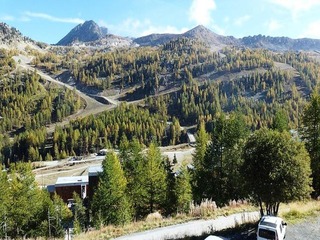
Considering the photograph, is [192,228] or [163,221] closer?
[192,228]

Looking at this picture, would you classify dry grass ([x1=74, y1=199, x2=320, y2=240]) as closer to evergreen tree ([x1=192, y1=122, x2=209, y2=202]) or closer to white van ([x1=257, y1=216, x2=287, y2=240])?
white van ([x1=257, y1=216, x2=287, y2=240])

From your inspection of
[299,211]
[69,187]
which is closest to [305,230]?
[299,211]

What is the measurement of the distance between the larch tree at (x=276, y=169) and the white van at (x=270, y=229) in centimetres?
229

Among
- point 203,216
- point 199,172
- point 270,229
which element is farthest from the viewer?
point 199,172

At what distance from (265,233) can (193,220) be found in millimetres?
7791

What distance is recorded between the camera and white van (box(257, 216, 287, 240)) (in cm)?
2062

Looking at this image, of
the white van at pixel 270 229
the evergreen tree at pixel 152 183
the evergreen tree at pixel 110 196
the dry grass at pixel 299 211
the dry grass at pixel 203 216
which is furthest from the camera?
the evergreen tree at pixel 152 183

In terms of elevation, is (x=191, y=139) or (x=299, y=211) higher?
(x=299, y=211)

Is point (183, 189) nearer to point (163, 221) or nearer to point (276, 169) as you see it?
point (163, 221)

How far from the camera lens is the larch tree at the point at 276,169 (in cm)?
2322

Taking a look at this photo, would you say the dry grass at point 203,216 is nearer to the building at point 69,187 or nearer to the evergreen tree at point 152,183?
the evergreen tree at point 152,183

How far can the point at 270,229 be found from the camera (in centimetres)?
2066

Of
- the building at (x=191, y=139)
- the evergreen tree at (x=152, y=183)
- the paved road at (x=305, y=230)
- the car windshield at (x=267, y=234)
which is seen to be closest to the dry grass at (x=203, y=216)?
the paved road at (x=305, y=230)

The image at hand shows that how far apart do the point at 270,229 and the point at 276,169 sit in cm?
423
